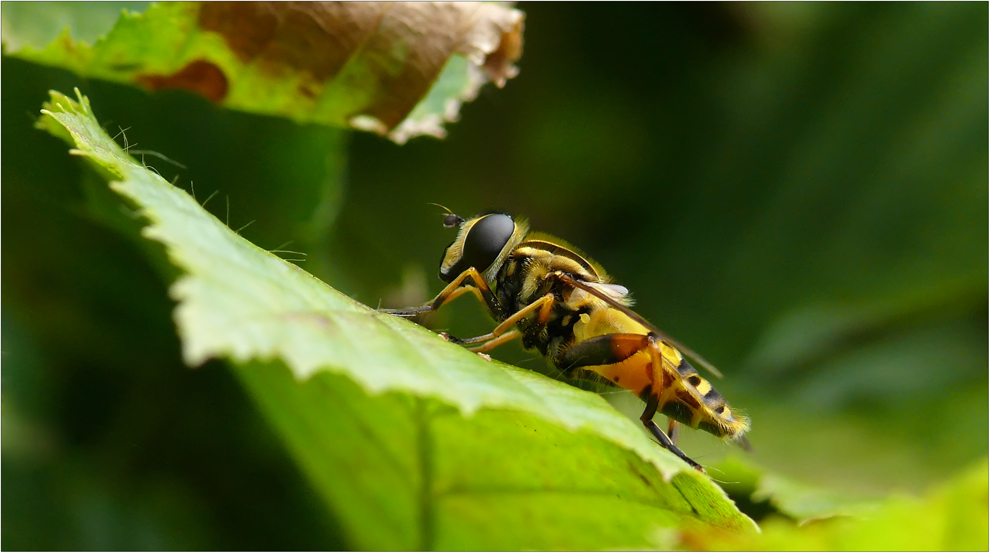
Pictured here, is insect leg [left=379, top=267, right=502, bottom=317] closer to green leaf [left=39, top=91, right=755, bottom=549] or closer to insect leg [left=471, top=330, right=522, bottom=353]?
insect leg [left=471, top=330, right=522, bottom=353]

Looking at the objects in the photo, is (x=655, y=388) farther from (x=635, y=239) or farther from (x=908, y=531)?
(x=635, y=239)

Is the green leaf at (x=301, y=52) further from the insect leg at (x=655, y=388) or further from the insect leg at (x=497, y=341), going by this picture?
the insect leg at (x=655, y=388)

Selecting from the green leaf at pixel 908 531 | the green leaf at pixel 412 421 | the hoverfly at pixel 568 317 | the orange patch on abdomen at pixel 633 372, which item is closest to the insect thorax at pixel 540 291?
the hoverfly at pixel 568 317

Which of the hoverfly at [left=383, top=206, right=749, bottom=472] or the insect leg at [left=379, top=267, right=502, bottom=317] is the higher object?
the hoverfly at [left=383, top=206, right=749, bottom=472]

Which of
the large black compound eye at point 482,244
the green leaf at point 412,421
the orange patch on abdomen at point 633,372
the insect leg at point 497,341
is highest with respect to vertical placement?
the orange patch on abdomen at point 633,372

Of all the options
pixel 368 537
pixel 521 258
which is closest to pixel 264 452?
pixel 368 537

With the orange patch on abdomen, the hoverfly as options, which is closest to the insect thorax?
the hoverfly

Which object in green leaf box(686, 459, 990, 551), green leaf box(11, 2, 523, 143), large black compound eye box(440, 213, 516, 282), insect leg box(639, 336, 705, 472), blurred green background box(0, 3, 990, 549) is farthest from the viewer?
blurred green background box(0, 3, 990, 549)
